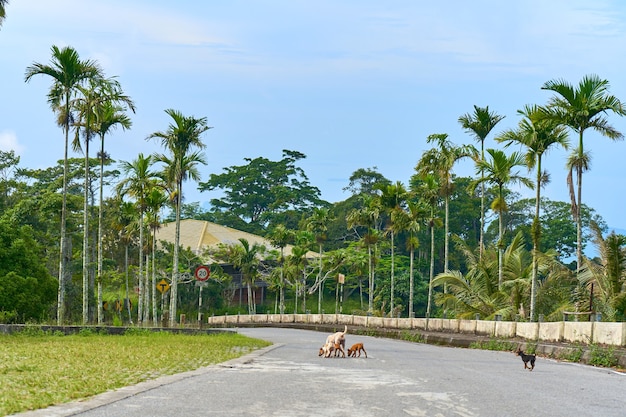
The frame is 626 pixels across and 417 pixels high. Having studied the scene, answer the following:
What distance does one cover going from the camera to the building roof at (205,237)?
99.0 m

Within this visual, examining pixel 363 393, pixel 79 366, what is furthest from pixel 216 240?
pixel 363 393

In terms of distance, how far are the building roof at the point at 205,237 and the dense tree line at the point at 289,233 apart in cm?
252

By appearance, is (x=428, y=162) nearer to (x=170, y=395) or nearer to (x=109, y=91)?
(x=109, y=91)

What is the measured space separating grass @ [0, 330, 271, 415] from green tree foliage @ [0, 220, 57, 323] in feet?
48.2

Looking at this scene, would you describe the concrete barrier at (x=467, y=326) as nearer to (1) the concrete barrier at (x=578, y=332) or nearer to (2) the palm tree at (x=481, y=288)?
(2) the palm tree at (x=481, y=288)

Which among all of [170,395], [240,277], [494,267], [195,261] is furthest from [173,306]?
[240,277]

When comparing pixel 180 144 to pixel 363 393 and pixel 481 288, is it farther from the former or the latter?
pixel 363 393

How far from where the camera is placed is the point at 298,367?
16719mm

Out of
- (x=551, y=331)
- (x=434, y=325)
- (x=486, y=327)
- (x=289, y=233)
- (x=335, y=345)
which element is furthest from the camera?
(x=289, y=233)

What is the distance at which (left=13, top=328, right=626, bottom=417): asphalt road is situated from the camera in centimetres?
962

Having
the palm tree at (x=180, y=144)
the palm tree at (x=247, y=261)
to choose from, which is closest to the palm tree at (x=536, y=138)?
the palm tree at (x=180, y=144)

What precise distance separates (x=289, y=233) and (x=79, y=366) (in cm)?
7402

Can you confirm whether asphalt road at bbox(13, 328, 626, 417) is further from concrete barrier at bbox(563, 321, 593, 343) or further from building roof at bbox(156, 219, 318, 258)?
building roof at bbox(156, 219, 318, 258)

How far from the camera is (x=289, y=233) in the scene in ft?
292
